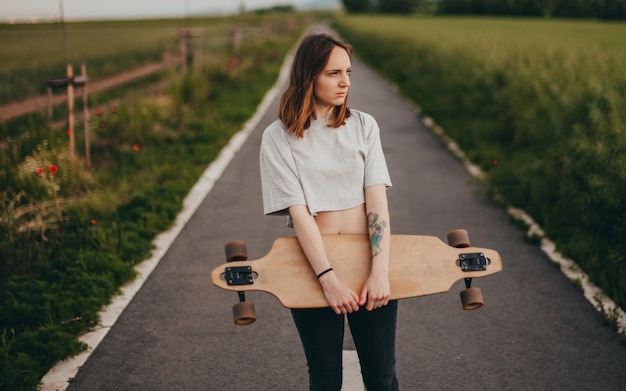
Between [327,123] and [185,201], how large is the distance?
16.7ft

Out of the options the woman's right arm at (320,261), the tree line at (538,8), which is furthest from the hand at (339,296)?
the tree line at (538,8)

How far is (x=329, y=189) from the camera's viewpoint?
90.6 inches

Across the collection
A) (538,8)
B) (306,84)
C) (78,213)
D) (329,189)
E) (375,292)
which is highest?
(538,8)

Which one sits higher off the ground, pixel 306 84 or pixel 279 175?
pixel 306 84

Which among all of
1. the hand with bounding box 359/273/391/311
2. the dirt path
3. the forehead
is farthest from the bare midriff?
the dirt path

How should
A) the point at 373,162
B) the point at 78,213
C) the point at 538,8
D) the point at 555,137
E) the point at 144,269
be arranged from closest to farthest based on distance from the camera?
the point at 373,162 → the point at 144,269 → the point at 78,213 → the point at 555,137 → the point at 538,8

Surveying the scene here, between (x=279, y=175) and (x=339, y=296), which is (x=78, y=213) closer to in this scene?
(x=279, y=175)

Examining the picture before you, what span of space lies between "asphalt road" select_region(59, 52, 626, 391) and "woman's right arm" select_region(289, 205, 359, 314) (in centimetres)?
149

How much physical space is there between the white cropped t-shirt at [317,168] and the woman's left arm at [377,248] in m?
0.05

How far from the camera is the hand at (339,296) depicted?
2.13 m

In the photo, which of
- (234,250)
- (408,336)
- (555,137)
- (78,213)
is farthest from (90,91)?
(234,250)

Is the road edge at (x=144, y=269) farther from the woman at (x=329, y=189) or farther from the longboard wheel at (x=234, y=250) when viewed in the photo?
the woman at (x=329, y=189)

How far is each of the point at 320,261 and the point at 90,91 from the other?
1821 cm

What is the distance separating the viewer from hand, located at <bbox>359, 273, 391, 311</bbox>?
215 cm
